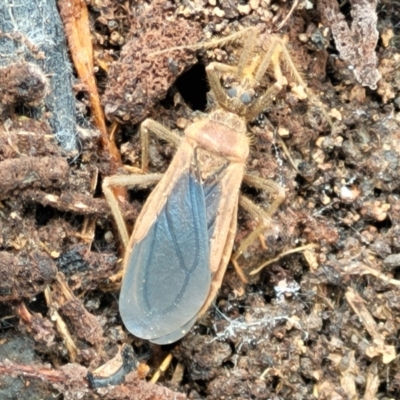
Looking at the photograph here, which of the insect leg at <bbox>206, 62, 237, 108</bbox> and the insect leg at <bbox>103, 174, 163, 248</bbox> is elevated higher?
the insect leg at <bbox>206, 62, 237, 108</bbox>

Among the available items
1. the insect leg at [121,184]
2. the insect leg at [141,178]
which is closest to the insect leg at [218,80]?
the insect leg at [141,178]

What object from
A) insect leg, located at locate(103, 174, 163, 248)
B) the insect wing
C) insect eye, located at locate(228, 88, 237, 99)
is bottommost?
the insect wing

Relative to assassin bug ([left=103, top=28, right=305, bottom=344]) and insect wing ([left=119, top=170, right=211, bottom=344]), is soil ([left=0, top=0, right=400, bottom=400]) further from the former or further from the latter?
insect wing ([left=119, top=170, right=211, bottom=344])

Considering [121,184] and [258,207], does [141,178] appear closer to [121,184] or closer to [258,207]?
[121,184]

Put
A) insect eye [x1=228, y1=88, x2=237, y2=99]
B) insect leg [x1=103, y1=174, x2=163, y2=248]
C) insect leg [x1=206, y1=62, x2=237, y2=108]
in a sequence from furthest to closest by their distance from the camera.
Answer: insect eye [x1=228, y1=88, x2=237, y2=99]
insect leg [x1=206, y1=62, x2=237, y2=108]
insect leg [x1=103, y1=174, x2=163, y2=248]

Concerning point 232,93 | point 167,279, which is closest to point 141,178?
point 167,279

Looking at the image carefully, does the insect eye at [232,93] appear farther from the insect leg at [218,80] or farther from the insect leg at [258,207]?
the insect leg at [258,207]

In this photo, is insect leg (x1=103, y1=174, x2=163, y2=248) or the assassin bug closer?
the assassin bug

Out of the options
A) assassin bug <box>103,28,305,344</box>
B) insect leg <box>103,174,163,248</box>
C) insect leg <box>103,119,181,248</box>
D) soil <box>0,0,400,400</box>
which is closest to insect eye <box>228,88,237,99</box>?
assassin bug <box>103,28,305,344</box>
